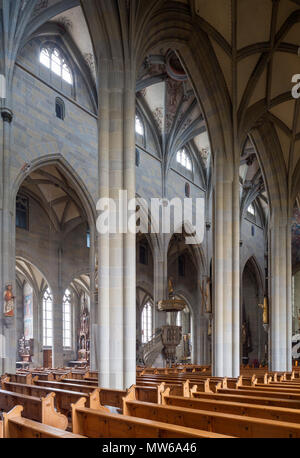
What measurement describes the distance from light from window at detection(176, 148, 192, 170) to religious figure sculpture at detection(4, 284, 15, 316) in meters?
16.3

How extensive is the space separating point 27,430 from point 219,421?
177 cm

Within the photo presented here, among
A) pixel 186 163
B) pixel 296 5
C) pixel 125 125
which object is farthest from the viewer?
pixel 186 163

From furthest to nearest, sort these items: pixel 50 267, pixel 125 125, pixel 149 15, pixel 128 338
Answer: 1. pixel 50 267
2. pixel 149 15
3. pixel 125 125
4. pixel 128 338

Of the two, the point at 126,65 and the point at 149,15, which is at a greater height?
the point at 149,15

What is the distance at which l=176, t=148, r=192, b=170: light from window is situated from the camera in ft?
94.5

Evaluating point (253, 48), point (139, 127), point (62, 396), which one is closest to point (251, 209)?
point (139, 127)

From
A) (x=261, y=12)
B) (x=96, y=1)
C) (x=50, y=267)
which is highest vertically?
(x=261, y=12)

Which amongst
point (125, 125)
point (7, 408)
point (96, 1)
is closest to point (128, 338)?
point (7, 408)

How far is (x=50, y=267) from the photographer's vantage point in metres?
25.5

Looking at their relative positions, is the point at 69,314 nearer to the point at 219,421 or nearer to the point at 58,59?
the point at 58,59

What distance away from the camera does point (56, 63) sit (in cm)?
1994

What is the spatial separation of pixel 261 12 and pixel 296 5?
1124mm

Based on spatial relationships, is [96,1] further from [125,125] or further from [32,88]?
[32,88]

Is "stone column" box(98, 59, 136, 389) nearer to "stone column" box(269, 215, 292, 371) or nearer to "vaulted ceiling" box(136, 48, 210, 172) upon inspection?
"vaulted ceiling" box(136, 48, 210, 172)
